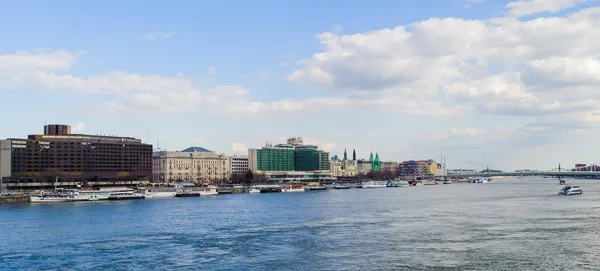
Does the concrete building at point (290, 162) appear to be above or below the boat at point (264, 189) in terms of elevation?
above

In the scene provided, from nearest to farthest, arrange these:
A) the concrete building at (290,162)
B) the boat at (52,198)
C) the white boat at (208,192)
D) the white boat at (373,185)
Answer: the boat at (52,198) < the white boat at (208,192) < the white boat at (373,185) < the concrete building at (290,162)

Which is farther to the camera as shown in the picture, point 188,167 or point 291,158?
point 291,158

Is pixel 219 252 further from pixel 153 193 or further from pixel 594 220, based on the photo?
pixel 153 193

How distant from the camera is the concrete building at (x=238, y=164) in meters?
167

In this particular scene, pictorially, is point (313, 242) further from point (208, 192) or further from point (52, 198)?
point (208, 192)

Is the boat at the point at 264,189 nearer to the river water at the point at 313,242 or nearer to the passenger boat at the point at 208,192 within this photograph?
the passenger boat at the point at 208,192

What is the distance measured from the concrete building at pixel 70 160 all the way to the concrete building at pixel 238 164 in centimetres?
4607

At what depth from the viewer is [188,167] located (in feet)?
499

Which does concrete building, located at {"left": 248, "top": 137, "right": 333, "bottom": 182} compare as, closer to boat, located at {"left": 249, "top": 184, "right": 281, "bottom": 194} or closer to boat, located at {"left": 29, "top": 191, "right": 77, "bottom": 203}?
boat, located at {"left": 249, "top": 184, "right": 281, "bottom": 194}

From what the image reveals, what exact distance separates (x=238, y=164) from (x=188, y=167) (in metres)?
20.1

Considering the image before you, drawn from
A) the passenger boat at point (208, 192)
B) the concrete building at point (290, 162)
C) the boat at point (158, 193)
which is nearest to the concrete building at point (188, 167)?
the concrete building at point (290, 162)

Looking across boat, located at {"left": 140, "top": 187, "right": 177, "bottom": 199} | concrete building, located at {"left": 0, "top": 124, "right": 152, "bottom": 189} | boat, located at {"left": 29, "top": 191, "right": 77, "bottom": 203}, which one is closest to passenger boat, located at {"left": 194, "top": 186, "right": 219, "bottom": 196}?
boat, located at {"left": 140, "top": 187, "right": 177, "bottom": 199}

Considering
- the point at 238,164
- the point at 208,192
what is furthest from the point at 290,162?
the point at 208,192

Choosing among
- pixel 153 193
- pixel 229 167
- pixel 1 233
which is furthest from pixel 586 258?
pixel 229 167
